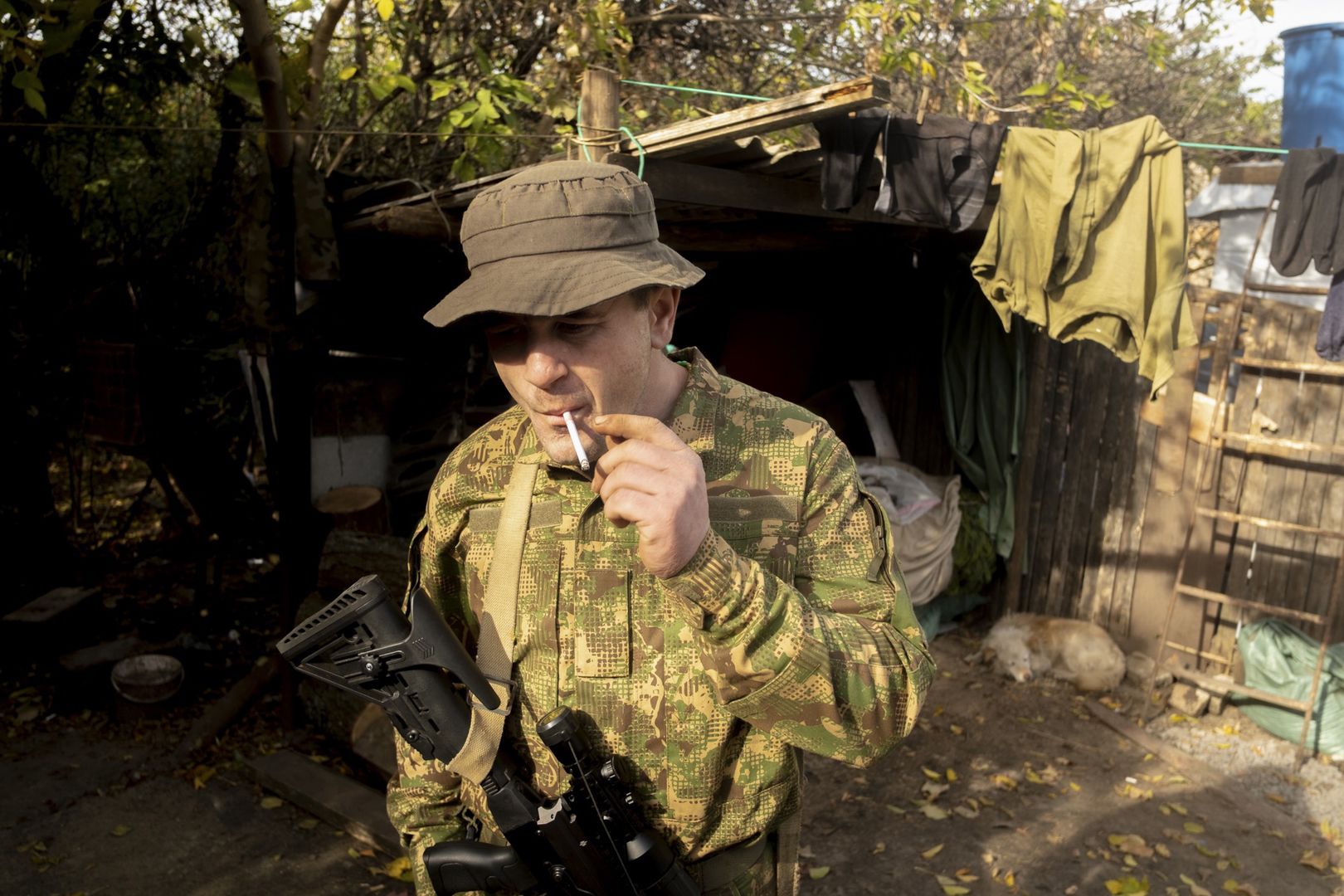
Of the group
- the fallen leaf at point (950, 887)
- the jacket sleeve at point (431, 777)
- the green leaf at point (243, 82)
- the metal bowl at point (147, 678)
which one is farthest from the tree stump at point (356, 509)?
the jacket sleeve at point (431, 777)

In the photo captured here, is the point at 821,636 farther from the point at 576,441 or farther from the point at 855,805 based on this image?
the point at 855,805

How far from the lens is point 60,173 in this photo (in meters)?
7.16

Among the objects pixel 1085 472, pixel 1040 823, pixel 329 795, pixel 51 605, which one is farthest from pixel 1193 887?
pixel 51 605

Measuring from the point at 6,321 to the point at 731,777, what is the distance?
6910 millimetres

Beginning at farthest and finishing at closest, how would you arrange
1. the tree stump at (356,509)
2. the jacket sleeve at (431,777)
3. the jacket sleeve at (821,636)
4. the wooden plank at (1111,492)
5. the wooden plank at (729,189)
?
the wooden plank at (1111,492)
the tree stump at (356,509)
the wooden plank at (729,189)
the jacket sleeve at (431,777)
the jacket sleeve at (821,636)

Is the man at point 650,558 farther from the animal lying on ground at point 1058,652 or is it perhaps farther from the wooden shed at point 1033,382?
the animal lying on ground at point 1058,652

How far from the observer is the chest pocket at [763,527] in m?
A: 1.60

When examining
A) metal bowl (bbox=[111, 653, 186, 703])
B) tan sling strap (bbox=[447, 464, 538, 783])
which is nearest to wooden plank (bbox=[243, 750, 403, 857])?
metal bowl (bbox=[111, 653, 186, 703])

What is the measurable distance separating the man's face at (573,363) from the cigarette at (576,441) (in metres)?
0.02

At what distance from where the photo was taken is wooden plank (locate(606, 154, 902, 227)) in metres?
4.13

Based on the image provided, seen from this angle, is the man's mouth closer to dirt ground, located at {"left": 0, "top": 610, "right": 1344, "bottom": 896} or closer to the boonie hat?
the boonie hat

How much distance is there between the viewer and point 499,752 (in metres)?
1.71

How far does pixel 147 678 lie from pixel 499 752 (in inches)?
189

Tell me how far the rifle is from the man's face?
0.40 meters
